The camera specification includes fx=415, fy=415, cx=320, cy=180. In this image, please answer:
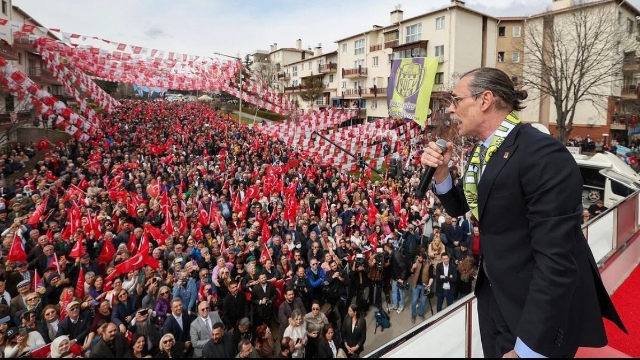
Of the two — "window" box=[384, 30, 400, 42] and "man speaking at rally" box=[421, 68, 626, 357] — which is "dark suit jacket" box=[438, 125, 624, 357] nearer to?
"man speaking at rally" box=[421, 68, 626, 357]

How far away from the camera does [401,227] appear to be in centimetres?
1159

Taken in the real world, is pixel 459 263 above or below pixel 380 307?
above

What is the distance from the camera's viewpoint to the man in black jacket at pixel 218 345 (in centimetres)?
560

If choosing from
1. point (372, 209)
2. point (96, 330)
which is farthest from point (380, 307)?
point (96, 330)

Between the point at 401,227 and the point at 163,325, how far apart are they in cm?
716

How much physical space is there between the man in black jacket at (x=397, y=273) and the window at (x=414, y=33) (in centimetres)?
3551

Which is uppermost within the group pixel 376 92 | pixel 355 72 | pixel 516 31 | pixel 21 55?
pixel 516 31

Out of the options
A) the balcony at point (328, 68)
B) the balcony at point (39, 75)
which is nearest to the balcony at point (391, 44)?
the balcony at point (328, 68)

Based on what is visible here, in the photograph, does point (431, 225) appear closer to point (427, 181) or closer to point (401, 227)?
point (401, 227)

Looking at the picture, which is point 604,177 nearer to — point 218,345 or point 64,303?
point 218,345

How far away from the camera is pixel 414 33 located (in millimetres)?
40719

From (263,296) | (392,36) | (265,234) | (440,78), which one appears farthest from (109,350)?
(392,36)

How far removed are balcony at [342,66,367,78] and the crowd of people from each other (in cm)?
3417

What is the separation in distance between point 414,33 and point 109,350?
134 ft
